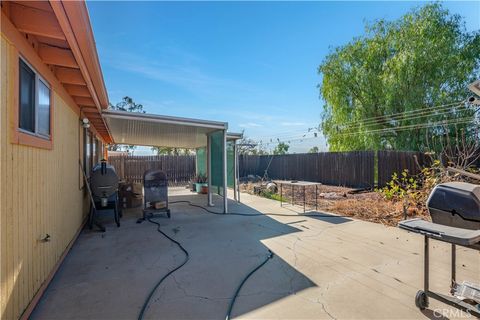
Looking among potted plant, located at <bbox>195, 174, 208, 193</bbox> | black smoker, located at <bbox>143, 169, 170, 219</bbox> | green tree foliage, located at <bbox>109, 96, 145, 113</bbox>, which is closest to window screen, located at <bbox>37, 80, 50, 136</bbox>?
black smoker, located at <bbox>143, 169, 170, 219</bbox>

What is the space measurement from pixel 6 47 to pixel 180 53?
7304mm

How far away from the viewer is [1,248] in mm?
1763

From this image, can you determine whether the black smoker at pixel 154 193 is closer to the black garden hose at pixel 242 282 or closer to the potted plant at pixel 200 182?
the black garden hose at pixel 242 282

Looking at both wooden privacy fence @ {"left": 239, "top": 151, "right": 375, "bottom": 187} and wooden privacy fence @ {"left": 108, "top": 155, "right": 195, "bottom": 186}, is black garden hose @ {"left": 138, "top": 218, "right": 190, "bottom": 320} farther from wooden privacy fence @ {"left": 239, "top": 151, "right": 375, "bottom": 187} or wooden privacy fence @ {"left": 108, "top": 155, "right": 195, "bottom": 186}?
wooden privacy fence @ {"left": 108, "top": 155, "right": 195, "bottom": 186}

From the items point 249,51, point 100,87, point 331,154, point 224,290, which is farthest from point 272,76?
point 224,290

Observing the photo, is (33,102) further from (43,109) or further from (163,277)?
(163,277)

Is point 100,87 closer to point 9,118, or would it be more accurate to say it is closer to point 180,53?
point 9,118

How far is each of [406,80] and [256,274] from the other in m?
11.0

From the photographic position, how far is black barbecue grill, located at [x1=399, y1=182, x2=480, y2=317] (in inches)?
76.5

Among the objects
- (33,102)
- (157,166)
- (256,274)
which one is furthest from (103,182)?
(157,166)

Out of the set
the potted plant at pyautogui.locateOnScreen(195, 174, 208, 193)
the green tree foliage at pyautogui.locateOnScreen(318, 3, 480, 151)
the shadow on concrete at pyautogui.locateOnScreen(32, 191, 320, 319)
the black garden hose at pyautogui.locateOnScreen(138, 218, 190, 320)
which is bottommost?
the shadow on concrete at pyautogui.locateOnScreen(32, 191, 320, 319)

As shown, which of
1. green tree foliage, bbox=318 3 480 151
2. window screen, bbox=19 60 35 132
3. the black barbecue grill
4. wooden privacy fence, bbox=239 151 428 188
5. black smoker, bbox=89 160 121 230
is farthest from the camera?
green tree foliage, bbox=318 3 480 151

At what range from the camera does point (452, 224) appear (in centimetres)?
244

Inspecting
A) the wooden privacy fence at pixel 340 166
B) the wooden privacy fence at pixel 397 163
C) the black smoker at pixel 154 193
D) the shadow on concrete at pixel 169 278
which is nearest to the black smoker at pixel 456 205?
the shadow on concrete at pixel 169 278
